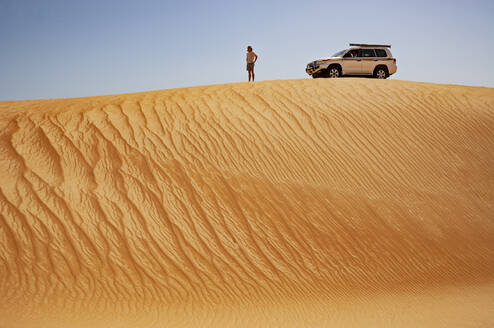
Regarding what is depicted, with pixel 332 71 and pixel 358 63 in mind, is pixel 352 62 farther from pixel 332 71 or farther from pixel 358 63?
pixel 332 71

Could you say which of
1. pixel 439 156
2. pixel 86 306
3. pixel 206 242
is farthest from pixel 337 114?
pixel 86 306

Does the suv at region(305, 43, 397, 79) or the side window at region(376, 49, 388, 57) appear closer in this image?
the suv at region(305, 43, 397, 79)

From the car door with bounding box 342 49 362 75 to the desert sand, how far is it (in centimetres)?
581

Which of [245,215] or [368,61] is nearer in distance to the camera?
[245,215]

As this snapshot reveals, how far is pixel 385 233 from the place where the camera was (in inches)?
191

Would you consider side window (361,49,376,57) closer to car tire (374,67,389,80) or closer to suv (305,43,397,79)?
suv (305,43,397,79)

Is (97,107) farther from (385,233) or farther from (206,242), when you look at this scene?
(385,233)

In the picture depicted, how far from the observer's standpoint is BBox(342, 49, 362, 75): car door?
12.4m

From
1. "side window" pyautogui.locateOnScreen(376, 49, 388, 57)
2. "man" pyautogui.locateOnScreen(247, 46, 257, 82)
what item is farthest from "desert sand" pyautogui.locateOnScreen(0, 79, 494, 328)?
"side window" pyautogui.locateOnScreen(376, 49, 388, 57)

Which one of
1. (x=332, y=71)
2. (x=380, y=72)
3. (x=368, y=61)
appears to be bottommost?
(x=380, y=72)

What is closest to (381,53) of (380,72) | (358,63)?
(380,72)

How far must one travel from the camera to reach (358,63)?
1253 centimetres

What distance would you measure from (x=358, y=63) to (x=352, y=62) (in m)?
0.24

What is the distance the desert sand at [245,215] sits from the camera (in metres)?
3.86
